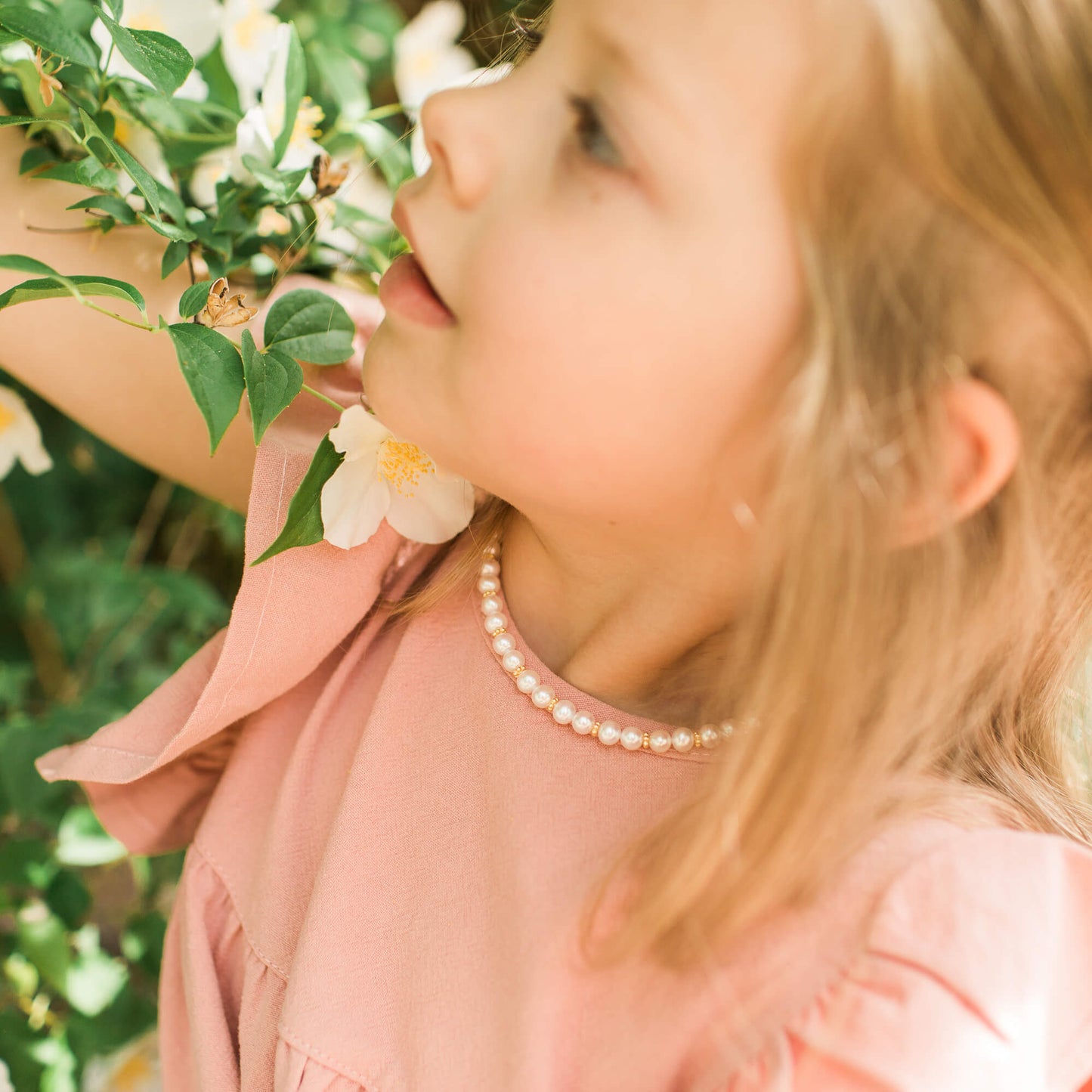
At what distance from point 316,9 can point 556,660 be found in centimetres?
97

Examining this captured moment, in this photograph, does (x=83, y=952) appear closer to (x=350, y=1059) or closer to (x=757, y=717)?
(x=350, y=1059)

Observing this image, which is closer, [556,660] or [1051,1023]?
[1051,1023]

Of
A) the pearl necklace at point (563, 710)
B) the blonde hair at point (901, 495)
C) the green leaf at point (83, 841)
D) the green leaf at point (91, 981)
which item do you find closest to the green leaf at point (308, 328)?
the pearl necklace at point (563, 710)

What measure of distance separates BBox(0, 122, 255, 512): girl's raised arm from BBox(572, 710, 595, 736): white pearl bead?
1.38 ft

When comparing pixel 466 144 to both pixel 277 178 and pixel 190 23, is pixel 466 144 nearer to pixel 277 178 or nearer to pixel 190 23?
pixel 277 178

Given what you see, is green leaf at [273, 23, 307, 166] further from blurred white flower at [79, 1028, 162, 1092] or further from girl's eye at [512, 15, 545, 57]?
blurred white flower at [79, 1028, 162, 1092]

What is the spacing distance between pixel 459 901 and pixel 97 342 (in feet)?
1.93

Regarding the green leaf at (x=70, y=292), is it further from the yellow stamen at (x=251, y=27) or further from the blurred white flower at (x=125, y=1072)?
the blurred white flower at (x=125, y=1072)

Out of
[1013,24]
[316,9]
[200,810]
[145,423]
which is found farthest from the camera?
[316,9]

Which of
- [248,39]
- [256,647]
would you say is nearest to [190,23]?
[248,39]

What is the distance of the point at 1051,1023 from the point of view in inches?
30.8

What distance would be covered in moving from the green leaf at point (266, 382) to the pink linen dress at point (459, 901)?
A: 0.15 metres

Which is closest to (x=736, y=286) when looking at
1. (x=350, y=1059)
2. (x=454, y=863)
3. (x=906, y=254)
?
(x=906, y=254)

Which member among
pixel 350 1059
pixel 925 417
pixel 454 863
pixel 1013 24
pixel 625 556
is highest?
pixel 1013 24
